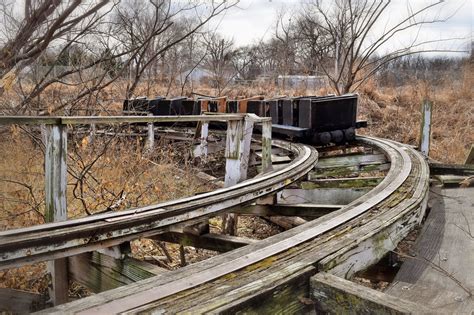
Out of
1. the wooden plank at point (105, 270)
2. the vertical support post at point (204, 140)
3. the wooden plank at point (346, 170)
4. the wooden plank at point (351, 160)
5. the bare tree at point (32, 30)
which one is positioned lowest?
the wooden plank at point (105, 270)

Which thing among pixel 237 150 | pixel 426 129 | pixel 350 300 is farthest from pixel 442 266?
pixel 426 129

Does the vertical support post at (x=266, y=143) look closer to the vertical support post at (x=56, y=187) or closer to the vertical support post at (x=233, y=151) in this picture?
the vertical support post at (x=233, y=151)

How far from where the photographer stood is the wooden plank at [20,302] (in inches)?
99.9

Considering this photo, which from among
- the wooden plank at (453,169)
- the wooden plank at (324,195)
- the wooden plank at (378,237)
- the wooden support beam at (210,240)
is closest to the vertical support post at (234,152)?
the wooden plank at (324,195)

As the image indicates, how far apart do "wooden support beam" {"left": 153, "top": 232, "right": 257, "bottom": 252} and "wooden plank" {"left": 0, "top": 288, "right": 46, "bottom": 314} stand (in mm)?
799

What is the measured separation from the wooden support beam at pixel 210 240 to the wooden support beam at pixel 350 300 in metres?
1.03

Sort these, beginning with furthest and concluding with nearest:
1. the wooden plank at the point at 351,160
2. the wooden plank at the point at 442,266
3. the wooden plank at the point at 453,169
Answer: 1. the wooden plank at the point at 351,160
2. the wooden plank at the point at 453,169
3. the wooden plank at the point at 442,266

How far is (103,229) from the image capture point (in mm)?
2078

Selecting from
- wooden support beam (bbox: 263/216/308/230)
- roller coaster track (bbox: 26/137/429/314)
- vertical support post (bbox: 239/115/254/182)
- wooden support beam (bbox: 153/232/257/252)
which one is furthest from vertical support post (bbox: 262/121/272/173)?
wooden support beam (bbox: 153/232/257/252)

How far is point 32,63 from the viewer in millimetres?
6391

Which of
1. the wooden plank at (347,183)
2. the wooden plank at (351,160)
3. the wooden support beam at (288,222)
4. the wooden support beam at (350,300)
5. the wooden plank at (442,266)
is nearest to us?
the wooden support beam at (350,300)

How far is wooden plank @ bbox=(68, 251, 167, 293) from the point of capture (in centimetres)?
195

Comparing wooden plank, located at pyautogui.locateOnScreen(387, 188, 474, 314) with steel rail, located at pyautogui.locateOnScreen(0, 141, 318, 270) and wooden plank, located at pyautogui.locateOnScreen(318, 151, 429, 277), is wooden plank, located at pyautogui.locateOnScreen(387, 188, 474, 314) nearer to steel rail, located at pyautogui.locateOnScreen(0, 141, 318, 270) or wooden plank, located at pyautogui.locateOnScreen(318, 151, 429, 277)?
wooden plank, located at pyautogui.locateOnScreen(318, 151, 429, 277)

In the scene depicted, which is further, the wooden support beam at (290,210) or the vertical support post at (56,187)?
the wooden support beam at (290,210)
